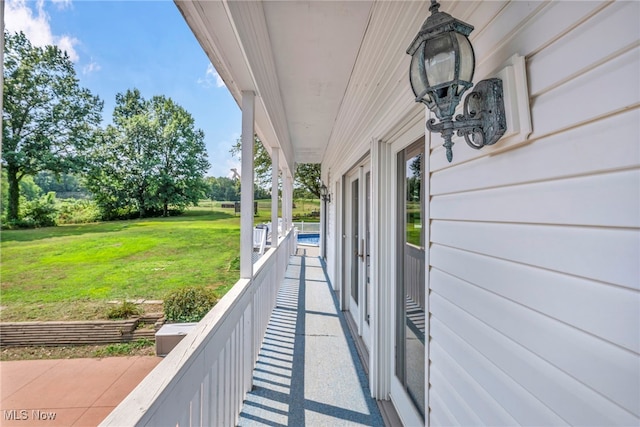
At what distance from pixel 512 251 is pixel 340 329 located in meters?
3.17

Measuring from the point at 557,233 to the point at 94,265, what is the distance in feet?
3.91

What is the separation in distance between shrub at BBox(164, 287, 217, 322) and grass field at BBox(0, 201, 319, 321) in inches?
1.8

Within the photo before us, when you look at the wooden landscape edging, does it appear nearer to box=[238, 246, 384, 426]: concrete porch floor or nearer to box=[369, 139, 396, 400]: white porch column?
box=[238, 246, 384, 426]: concrete porch floor

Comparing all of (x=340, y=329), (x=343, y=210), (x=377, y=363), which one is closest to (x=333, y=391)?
(x=377, y=363)

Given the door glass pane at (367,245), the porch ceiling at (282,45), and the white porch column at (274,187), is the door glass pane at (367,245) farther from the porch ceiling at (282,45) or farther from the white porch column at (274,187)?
the white porch column at (274,187)

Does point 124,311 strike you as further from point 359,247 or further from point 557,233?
point 359,247

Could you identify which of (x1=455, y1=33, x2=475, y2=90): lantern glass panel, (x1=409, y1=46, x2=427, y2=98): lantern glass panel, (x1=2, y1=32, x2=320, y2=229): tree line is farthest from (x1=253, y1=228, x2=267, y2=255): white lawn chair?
(x1=455, y1=33, x2=475, y2=90): lantern glass panel

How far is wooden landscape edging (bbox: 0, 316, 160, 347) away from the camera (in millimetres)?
629

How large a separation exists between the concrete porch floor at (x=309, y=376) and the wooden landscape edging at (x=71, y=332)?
1.60m

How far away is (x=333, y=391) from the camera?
2.45m

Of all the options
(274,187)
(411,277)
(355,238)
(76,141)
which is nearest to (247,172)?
(411,277)

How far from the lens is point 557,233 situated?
71cm

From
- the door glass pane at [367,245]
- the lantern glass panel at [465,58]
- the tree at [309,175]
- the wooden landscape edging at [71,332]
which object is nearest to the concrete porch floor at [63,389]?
the wooden landscape edging at [71,332]

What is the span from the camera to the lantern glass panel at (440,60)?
0.85 meters
